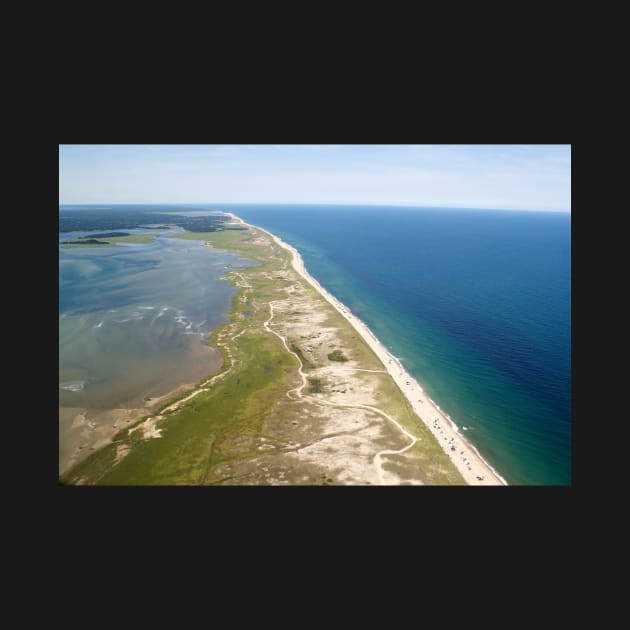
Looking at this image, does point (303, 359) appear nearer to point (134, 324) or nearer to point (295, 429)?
point (295, 429)

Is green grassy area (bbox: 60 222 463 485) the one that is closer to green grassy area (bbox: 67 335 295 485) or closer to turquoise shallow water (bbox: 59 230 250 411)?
green grassy area (bbox: 67 335 295 485)

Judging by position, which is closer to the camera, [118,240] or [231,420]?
[231,420]

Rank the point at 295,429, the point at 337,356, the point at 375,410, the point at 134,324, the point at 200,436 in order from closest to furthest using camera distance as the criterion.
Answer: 1. the point at 200,436
2. the point at 295,429
3. the point at 375,410
4. the point at 337,356
5. the point at 134,324

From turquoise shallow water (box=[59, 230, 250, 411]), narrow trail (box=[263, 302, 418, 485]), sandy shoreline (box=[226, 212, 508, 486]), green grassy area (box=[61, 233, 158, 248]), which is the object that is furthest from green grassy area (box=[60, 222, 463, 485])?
green grassy area (box=[61, 233, 158, 248])

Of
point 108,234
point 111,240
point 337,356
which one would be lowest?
point 337,356

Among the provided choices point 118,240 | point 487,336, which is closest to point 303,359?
point 487,336

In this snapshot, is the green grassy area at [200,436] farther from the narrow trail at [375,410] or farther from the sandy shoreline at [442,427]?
the sandy shoreline at [442,427]

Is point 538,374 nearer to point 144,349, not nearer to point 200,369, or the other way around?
point 200,369
